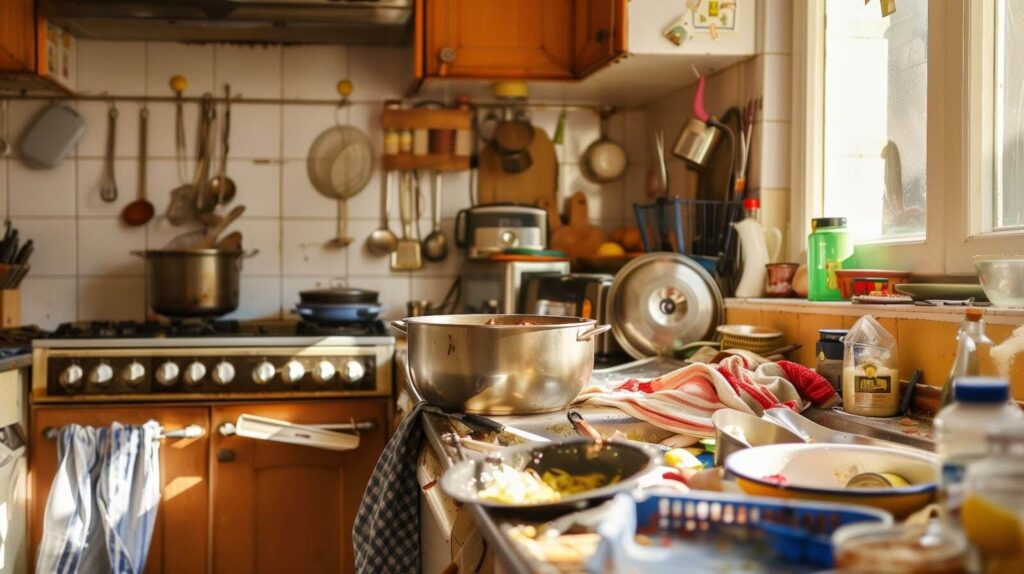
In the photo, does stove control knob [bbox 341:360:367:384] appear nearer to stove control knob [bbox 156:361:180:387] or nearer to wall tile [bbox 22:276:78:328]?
stove control knob [bbox 156:361:180:387]

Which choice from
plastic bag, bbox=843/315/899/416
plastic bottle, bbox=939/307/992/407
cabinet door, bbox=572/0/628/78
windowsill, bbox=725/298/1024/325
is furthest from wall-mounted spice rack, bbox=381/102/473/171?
plastic bottle, bbox=939/307/992/407

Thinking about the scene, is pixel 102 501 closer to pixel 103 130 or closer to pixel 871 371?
pixel 103 130

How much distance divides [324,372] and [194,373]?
31 centimetres

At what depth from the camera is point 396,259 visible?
9.16 ft

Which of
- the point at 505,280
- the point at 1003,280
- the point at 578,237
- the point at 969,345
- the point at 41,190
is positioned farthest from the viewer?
the point at 578,237

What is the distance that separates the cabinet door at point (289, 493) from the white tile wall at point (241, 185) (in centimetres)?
62

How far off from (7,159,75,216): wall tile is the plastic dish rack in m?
2.47

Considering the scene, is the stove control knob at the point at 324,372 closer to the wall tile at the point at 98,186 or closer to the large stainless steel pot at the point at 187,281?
the large stainless steel pot at the point at 187,281

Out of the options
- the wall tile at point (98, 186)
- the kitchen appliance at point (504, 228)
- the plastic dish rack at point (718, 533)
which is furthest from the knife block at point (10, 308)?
the plastic dish rack at point (718, 533)

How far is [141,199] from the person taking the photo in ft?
8.95

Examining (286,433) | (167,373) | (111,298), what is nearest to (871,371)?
(286,433)

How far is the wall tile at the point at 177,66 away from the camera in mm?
2740

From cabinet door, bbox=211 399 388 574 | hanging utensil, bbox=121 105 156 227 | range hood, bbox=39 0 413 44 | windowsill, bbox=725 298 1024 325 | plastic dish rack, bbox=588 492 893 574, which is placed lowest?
cabinet door, bbox=211 399 388 574

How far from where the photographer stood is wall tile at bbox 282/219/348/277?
9.14ft
